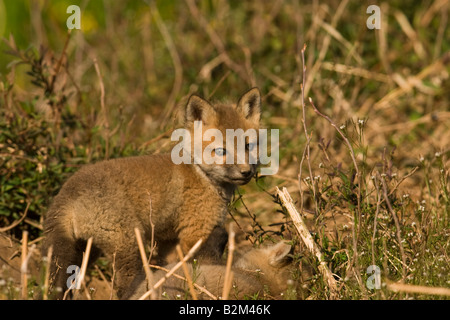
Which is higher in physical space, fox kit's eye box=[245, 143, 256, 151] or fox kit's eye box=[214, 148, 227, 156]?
fox kit's eye box=[245, 143, 256, 151]

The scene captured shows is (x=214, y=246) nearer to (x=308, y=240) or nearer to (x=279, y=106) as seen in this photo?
(x=308, y=240)

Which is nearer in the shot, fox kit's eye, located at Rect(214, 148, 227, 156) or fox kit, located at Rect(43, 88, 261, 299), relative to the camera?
fox kit, located at Rect(43, 88, 261, 299)

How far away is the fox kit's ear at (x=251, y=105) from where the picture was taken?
191 inches

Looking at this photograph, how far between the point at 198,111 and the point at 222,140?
314 millimetres

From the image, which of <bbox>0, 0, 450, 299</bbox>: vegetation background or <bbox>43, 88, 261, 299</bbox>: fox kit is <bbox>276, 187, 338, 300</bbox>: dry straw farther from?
<bbox>43, 88, 261, 299</bbox>: fox kit

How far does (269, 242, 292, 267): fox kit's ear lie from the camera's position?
4184mm

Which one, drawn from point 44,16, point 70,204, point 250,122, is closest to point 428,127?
point 250,122

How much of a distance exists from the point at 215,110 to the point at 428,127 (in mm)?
3982

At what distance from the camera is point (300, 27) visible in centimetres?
798

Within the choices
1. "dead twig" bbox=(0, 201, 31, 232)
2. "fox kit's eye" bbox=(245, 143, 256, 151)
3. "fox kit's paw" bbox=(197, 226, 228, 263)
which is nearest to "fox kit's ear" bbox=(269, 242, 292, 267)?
"fox kit's paw" bbox=(197, 226, 228, 263)

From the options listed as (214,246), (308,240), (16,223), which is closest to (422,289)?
(308,240)

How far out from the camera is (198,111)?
4785 millimetres

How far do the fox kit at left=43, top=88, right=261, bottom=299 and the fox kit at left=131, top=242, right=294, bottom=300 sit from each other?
0.29 meters
